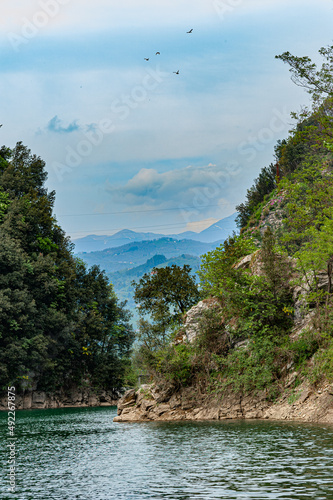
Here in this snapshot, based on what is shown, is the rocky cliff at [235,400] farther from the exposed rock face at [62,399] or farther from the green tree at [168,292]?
the exposed rock face at [62,399]

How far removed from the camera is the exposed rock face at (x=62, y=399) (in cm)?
7274

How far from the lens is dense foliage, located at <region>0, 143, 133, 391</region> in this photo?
65750 millimetres

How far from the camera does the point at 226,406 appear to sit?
3994cm

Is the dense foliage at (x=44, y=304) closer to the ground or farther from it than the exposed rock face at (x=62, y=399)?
farther from it

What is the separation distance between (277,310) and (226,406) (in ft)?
25.4

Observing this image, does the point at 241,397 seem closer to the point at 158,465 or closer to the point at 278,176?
the point at 158,465

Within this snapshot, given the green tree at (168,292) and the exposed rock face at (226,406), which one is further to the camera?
the green tree at (168,292)

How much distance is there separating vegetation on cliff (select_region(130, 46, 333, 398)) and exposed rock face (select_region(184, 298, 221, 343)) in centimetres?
59

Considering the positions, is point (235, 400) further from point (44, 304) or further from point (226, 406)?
point (44, 304)

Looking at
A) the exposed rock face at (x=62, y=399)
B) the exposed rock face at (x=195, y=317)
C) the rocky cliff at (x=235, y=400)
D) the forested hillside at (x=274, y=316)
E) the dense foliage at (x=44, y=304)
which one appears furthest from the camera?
the exposed rock face at (x=62, y=399)

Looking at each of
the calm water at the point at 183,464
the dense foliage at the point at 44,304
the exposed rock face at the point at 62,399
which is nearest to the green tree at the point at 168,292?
the dense foliage at the point at 44,304

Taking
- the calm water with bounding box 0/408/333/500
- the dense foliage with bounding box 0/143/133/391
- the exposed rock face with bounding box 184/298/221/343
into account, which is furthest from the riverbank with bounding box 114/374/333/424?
the dense foliage with bounding box 0/143/133/391

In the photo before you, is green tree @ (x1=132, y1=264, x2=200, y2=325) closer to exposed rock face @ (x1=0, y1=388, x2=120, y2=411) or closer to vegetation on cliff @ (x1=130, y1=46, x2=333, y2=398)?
vegetation on cliff @ (x1=130, y1=46, x2=333, y2=398)

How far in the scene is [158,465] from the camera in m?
21.6
